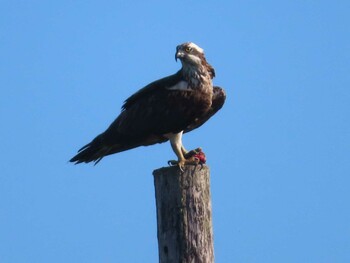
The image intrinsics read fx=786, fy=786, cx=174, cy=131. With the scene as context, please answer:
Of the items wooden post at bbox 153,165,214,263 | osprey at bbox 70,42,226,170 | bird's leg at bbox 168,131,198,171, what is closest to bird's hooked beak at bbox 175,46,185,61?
osprey at bbox 70,42,226,170

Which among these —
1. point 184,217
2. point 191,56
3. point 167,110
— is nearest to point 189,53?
point 191,56

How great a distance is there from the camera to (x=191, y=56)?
981 cm

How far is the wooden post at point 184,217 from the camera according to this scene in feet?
20.5

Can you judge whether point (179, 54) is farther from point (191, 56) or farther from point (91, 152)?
point (91, 152)

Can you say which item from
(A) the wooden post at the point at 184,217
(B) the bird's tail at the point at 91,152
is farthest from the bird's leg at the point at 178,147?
(A) the wooden post at the point at 184,217

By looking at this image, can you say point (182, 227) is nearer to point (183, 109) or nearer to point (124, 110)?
point (183, 109)

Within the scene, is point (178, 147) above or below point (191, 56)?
below

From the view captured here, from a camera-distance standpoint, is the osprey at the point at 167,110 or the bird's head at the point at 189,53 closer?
the osprey at the point at 167,110

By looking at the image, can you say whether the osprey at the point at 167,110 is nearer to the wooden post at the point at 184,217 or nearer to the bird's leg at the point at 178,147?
the bird's leg at the point at 178,147

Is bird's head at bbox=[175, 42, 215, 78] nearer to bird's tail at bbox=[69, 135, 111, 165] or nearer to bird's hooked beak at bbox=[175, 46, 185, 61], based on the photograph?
bird's hooked beak at bbox=[175, 46, 185, 61]

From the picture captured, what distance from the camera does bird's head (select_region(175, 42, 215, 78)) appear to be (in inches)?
385

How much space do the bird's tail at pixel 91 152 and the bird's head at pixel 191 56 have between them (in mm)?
1418

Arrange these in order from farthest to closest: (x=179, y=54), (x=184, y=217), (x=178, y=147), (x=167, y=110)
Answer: (x=179, y=54) < (x=167, y=110) < (x=178, y=147) < (x=184, y=217)

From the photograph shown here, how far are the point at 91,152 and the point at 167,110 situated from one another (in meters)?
1.07
